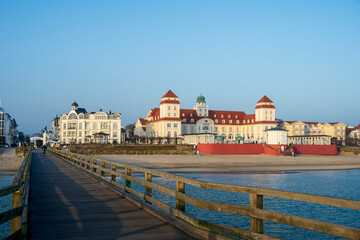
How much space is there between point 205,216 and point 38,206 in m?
6.87

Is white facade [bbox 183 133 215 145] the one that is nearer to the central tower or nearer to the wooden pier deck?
the central tower

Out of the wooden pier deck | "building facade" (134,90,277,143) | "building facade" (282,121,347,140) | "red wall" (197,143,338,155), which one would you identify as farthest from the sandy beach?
"building facade" (282,121,347,140)

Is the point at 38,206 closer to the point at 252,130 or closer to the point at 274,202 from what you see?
the point at 274,202

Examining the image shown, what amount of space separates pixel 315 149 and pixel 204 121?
37.5m

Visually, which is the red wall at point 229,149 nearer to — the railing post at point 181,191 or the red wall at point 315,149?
the red wall at point 315,149

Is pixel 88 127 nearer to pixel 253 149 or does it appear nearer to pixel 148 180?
pixel 253 149

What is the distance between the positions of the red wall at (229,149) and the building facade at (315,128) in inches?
1595

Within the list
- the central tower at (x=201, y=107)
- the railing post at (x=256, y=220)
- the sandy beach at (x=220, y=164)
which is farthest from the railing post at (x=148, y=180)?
the central tower at (x=201, y=107)

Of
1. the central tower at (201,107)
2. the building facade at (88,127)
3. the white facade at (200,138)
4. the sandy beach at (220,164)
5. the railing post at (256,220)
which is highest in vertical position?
the central tower at (201,107)

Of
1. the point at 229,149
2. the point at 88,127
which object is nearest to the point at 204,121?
the point at 88,127

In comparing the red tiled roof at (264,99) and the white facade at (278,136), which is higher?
the red tiled roof at (264,99)

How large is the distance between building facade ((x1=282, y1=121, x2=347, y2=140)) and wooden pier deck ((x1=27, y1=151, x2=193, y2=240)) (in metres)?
112

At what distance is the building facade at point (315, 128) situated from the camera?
4628 inches

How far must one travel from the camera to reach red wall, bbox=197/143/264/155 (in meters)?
76.1
